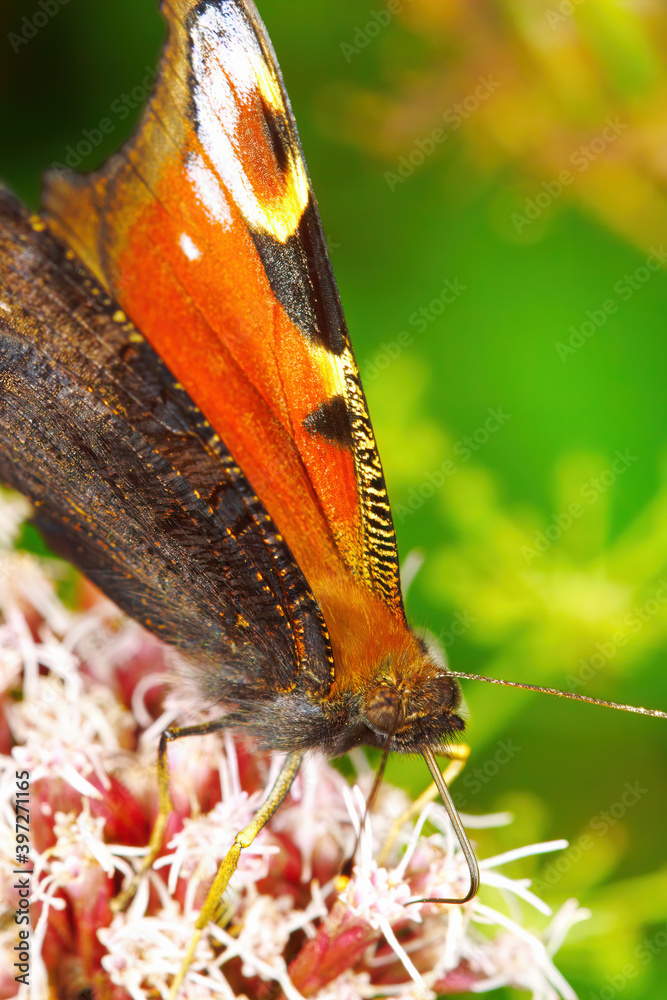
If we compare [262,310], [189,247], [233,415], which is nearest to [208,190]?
[189,247]

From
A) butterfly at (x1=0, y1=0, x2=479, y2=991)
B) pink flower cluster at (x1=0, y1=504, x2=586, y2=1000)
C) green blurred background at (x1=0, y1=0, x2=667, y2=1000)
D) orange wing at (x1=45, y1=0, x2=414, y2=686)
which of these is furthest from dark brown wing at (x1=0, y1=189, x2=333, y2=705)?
green blurred background at (x1=0, y1=0, x2=667, y2=1000)

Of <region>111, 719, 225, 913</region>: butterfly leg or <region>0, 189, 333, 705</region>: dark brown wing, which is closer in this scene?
<region>0, 189, 333, 705</region>: dark brown wing

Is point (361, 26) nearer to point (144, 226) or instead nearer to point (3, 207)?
point (144, 226)

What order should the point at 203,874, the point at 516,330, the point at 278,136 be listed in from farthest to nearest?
the point at 516,330, the point at 203,874, the point at 278,136

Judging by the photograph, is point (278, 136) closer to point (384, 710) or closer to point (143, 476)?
point (143, 476)

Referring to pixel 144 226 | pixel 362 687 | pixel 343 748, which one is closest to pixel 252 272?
pixel 144 226

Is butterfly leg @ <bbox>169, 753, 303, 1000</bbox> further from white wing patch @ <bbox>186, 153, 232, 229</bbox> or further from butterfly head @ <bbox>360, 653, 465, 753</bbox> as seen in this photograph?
white wing patch @ <bbox>186, 153, 232, 229</bbox>

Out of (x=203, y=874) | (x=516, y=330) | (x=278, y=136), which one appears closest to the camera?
(x=278, y=136)
